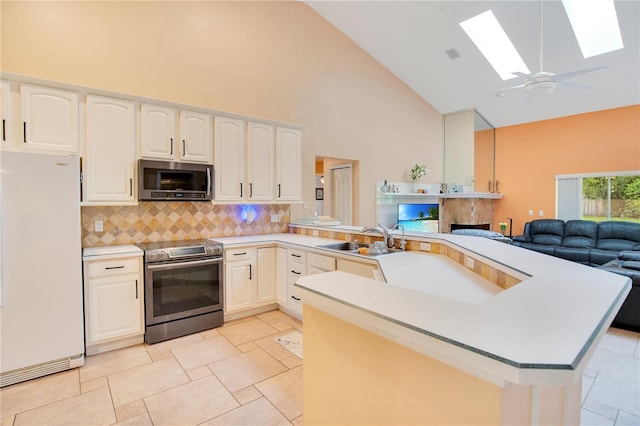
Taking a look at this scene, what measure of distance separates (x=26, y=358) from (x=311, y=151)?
408 centimetres

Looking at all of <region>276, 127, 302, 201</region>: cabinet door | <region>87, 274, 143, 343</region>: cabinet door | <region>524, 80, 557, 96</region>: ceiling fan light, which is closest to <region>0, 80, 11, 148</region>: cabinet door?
<region>87, 274, 143, 343</region>: cabinet door

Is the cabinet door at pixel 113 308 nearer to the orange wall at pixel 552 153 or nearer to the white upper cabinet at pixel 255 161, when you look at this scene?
the white upper cabinet at pixel 255 161

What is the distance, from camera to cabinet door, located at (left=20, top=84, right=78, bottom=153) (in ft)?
8.68

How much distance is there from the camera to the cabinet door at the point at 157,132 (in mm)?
3232

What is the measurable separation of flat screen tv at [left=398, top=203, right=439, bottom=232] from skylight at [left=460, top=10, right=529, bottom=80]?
294 centimetres

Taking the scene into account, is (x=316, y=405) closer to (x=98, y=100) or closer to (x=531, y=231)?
(x=98, y=100)

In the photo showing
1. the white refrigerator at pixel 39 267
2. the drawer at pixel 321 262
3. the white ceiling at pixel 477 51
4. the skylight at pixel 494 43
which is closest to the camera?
the white refrigerator at pixel 39 267

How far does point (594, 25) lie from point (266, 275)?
5.95 metres

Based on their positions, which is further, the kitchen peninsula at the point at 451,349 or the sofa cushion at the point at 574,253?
the sofa cushion at the point at 574,253

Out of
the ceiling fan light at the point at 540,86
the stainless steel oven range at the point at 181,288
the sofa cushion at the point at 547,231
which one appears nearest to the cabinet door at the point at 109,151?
the stainless steel oven range at the point at 181,288

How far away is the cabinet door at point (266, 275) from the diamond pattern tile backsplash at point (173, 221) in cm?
67

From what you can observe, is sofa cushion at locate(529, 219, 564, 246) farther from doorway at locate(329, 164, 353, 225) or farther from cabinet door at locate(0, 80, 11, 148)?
cabinet door at locate(0, 80, 11, 148)

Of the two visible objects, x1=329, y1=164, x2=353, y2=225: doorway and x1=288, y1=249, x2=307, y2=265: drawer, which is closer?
x1=288, y1=249, x2=307, y2=265: drawer

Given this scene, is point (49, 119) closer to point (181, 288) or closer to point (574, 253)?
point (181, 288)
